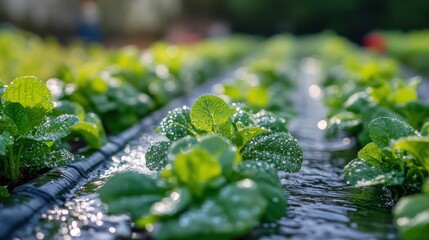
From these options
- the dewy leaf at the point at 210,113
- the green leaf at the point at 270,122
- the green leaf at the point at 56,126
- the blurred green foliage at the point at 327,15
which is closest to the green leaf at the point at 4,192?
the green leaf at the point at 56,126

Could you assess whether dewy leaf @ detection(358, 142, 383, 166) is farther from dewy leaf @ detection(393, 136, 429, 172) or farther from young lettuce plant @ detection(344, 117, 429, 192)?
dewy leaf @ detection(393, 136, 429, 172)

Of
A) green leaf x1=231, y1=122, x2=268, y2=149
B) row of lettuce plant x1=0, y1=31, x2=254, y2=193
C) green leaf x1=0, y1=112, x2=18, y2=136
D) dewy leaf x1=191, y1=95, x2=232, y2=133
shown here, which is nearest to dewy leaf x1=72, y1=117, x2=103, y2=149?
row of lettuce plant x1=0, y1=31, x2=254, y2=193

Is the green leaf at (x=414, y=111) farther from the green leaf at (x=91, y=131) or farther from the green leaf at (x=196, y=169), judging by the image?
the green leaf at (x=196, y=169)

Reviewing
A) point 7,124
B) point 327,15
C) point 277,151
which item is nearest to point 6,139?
point 7,124

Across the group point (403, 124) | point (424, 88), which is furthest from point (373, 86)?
point (424, 88)

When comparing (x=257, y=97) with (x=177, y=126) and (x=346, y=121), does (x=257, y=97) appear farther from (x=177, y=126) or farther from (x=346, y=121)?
(x=177, y=126)

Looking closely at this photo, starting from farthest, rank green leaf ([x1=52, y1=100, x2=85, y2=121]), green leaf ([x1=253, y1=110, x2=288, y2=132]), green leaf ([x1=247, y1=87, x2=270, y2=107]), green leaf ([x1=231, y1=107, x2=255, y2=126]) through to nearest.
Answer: green leaf ([x1=247, y1=87, x2=270, y2=107])
green leaf ([x1=52, y1=100, x2=85, y2=121])
green leaf ([x1=253, y1=110, x2=288, y2=132])
green leaf ([x1=231, y1=107, x2=255, y2=126])
